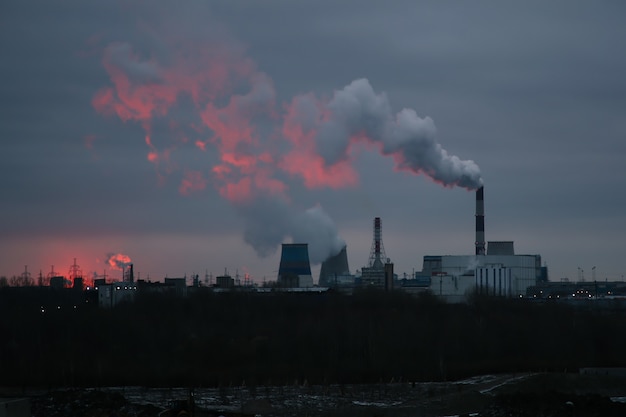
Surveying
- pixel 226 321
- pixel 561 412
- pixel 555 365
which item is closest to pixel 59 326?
pixel 226 321

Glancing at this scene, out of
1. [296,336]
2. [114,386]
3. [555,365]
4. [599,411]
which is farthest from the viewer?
[296,336]

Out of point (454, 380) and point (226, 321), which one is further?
point (226, 321)

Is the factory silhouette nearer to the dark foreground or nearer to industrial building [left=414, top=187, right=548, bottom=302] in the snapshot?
the dark foreground

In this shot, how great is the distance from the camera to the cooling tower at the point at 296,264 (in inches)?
2830

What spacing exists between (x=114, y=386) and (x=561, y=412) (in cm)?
1571

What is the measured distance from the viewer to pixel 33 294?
5900cm

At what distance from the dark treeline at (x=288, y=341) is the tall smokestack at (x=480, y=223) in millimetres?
18193

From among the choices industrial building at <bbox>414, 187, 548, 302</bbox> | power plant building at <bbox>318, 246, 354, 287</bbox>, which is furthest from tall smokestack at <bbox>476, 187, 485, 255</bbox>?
power plant building at <bbox>318, 246, 354, 287</bbox>

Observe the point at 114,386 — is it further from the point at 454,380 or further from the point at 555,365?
the point at 555,365

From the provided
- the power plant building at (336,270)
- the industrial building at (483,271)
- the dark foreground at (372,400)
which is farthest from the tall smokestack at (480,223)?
the dark foreground at (372,400)

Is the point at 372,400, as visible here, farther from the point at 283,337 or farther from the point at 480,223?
the point at 480,223

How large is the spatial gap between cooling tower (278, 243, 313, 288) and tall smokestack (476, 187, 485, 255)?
41.3ft

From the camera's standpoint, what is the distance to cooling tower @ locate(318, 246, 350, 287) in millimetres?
81281

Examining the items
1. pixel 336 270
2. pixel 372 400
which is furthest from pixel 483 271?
pixel 372 400
